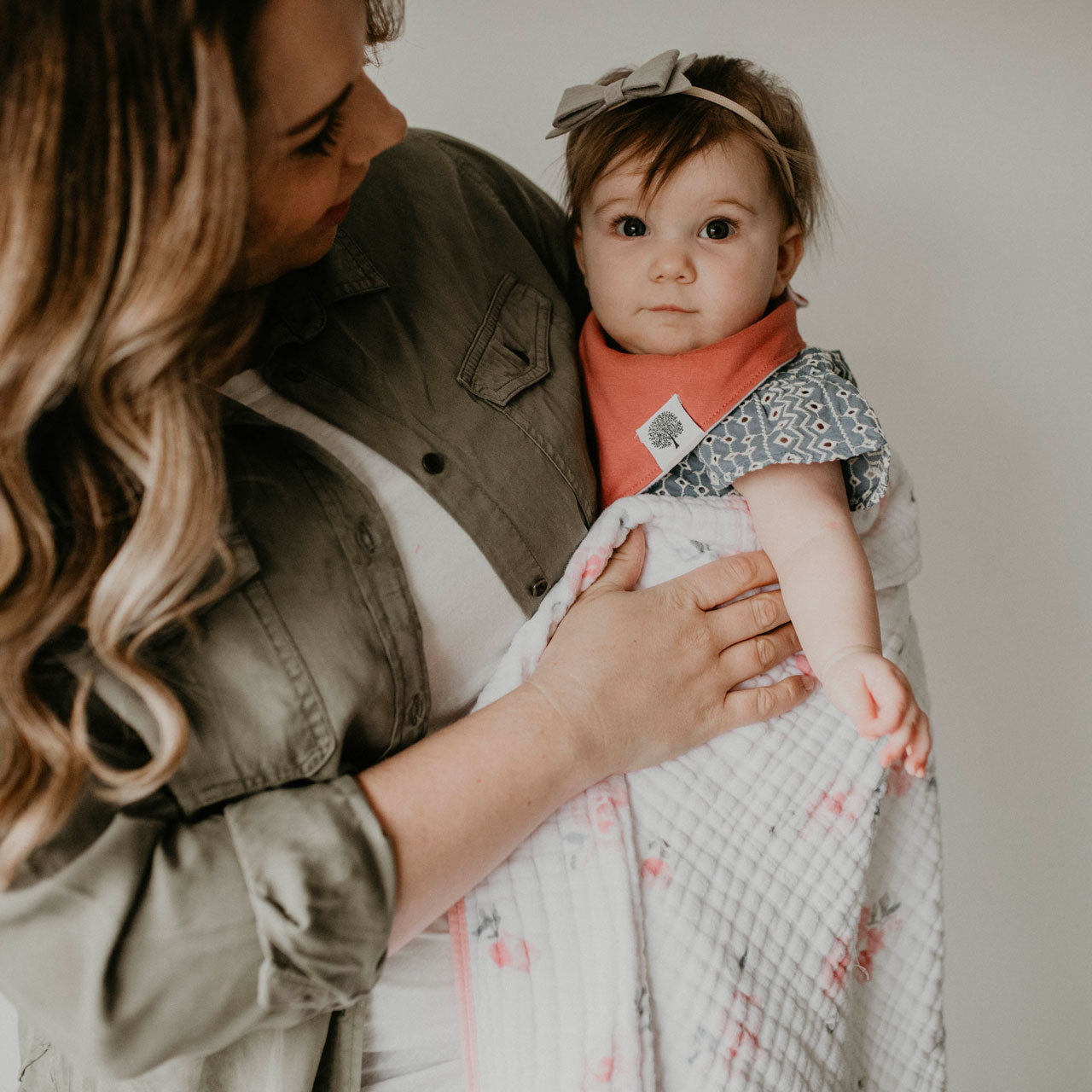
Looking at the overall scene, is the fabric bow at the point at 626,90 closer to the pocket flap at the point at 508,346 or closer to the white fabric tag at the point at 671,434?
the pocket flap at the point at 508,346

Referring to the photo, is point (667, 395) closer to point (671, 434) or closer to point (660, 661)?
point (671, 434)

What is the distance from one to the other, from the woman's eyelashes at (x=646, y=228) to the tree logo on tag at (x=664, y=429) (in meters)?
0.20

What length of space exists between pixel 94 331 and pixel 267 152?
17cm

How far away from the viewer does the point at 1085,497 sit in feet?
4.88

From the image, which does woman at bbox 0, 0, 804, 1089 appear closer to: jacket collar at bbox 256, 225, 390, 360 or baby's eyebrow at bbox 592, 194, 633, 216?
jacket collar at bbox 256, 225, 390, 360

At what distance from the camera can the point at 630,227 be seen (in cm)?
103

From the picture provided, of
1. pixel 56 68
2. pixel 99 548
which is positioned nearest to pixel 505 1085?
pixel 99 548

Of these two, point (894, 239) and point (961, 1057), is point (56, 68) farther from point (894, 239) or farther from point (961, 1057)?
point (961, 1057)

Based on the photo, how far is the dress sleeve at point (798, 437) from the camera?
91 centimetres

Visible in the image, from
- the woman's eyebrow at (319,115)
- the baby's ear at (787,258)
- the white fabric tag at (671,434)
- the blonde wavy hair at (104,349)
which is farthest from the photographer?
the baby's ear at (787,258)

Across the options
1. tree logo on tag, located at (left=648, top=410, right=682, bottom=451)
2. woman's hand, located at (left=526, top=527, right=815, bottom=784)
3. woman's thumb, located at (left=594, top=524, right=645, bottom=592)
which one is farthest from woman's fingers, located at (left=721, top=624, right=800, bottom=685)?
tree logo on tag, located at (left=648, top=410, right=682, bottom=451)

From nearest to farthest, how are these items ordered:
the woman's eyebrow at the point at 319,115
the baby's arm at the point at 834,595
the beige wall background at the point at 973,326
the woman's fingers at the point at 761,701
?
1. the woman's eyebrow at the point at 319,115
2. the baby's arm at the point at 834,595
3. the woman's fingers at the point at 761,701
4. the beige wall background at the point at 973,326

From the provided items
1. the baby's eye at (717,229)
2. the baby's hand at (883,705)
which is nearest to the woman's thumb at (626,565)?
the baby's hand at (883,705)

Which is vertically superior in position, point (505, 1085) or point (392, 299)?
point (392, 299)
